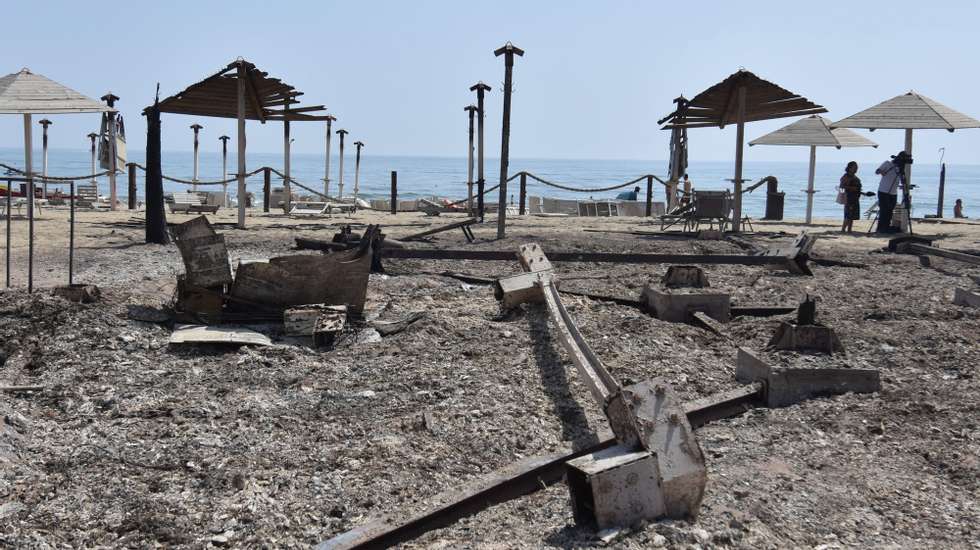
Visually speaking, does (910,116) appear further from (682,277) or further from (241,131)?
(241,131)

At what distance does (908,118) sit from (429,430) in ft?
51.9

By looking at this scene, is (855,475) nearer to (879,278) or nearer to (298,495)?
(298,495)

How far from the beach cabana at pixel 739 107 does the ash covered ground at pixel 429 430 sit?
28.5 feet

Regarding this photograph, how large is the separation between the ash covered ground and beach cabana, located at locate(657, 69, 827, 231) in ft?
28.5

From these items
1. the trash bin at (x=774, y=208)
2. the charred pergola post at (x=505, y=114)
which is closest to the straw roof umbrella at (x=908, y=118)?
the trash bin at (x=774, y=208)

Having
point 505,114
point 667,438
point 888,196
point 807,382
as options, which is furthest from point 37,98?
point 888,196

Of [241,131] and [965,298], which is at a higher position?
[241,131]

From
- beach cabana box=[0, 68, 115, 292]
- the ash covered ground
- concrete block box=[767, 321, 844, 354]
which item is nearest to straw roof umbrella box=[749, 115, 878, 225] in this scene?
beach cabana box=[0, 68, 115, 292]

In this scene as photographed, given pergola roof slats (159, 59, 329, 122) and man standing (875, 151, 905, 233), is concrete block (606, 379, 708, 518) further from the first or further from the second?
man standing (875, 151, 905, 233)

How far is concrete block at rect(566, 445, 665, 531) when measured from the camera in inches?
135

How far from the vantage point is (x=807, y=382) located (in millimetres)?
5301

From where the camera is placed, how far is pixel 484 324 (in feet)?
23.2

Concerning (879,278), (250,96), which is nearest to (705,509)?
(879,278)

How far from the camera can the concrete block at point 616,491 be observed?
3.43 metres
